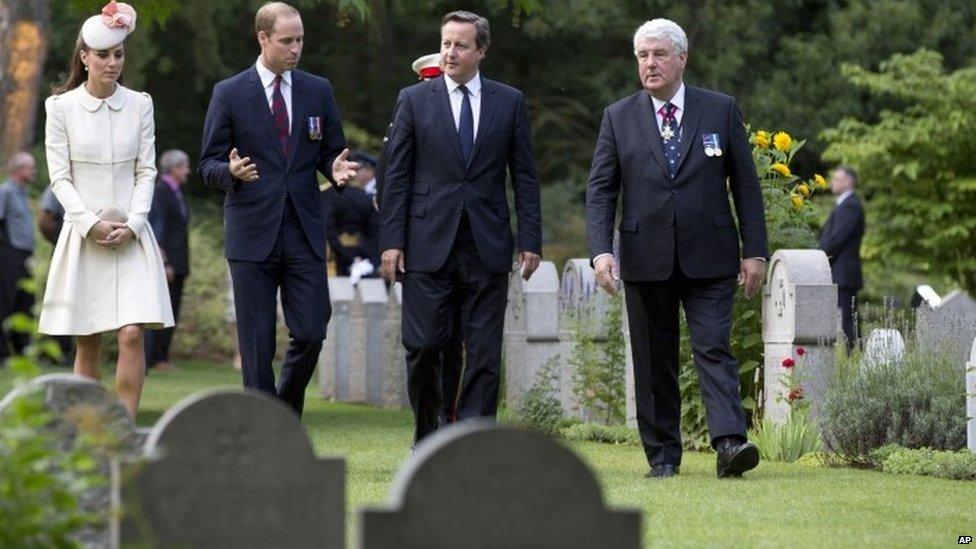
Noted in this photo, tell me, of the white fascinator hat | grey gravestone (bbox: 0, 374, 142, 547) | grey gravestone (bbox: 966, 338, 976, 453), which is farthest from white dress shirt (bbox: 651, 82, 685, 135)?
grey gravestone (bbox: 0, 374, 142, 547)

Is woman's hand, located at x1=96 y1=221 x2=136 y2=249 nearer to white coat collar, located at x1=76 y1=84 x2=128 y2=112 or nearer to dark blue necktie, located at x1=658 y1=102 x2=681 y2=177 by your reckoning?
white coat collar, located at x1=76 y1=84 x2=128 y2=112

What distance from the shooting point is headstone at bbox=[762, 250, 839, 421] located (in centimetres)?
1238

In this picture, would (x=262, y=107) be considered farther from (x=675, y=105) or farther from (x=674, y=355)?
(x=674, y=355)

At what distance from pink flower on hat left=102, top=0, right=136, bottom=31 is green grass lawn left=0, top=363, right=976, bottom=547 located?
253cm

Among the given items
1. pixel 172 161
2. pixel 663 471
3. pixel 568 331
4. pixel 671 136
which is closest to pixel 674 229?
pixel 671 136

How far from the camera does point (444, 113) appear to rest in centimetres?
1070

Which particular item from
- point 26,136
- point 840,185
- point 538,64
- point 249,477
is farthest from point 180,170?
point 538,64

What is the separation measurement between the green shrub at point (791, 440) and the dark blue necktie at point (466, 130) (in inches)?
107

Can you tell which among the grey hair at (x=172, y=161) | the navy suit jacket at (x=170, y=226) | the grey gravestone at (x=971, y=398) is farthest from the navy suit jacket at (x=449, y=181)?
the grey hair at (x=172, y=161)

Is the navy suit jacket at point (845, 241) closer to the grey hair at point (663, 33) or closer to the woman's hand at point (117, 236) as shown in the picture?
the grey hair at point (663, 33)

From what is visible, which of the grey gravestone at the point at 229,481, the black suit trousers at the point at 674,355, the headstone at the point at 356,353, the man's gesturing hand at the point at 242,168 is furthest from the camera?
the headstone at the point at 356,353

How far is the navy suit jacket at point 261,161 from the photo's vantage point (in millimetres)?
10383

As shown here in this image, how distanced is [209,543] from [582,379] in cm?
922

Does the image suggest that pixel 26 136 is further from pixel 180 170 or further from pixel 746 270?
pixel 746 270
